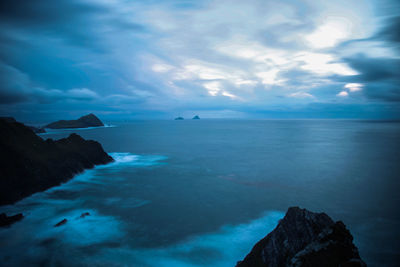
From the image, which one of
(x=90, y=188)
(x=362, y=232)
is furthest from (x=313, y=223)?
(x=90, y=188)

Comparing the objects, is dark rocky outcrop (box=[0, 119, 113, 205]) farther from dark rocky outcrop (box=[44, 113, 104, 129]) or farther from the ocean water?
dark rocky outcrop (box=[44, 113, 104, 129])

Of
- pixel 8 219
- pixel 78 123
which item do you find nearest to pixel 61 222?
pixel 8 219

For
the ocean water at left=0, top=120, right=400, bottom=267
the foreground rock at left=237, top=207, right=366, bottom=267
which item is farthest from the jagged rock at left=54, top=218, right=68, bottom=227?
the foreground rock at left=237, top=207, right=366, bottom=267

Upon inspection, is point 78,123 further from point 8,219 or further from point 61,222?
point 61,222

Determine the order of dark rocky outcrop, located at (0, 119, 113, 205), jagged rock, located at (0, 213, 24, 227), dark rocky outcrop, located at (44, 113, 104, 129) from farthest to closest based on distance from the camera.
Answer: dark rocky outcrop, located at (44, 113, 104, 129), dark rocky outcrop, located at (0, 119, 113, 205), jagged rock, located at (0, 213, 24, 227)

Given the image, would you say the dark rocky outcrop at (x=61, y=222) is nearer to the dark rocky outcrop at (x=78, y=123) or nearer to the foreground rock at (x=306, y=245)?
the foreground rock at (x=306, y=245)

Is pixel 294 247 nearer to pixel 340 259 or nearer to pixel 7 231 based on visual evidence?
pixel 340 259
